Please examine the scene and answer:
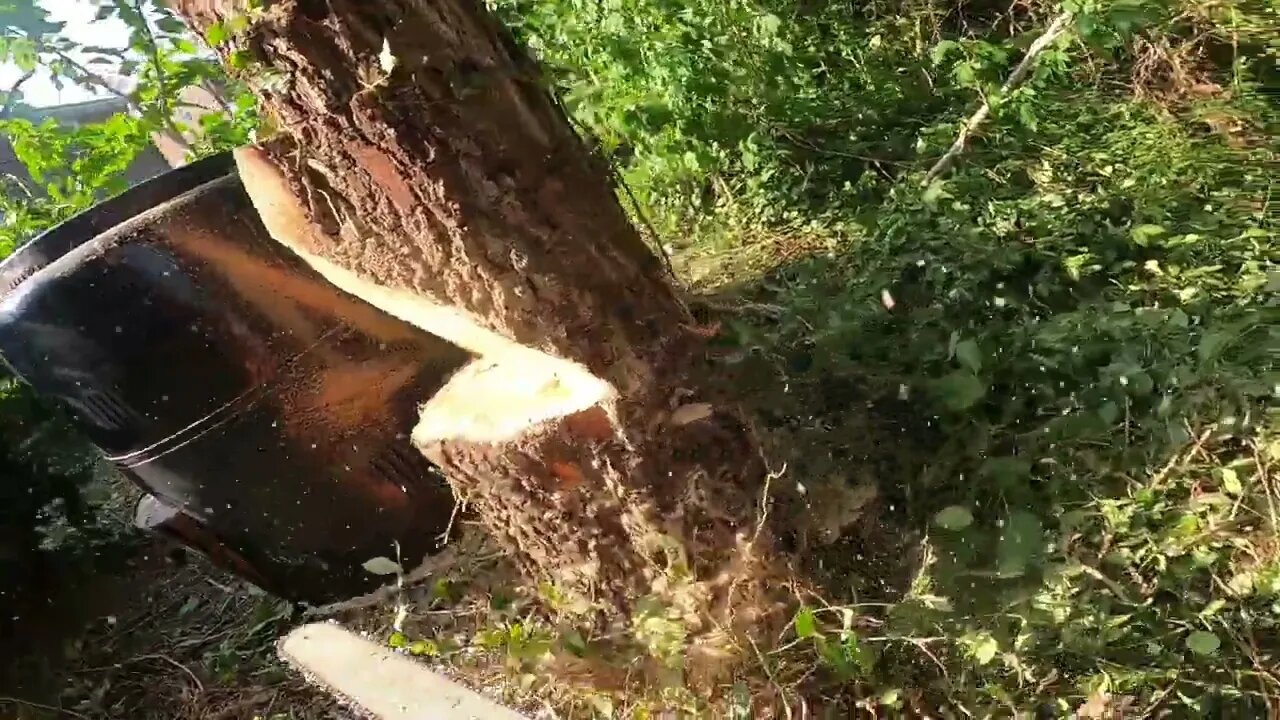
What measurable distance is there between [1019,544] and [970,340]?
39 cm

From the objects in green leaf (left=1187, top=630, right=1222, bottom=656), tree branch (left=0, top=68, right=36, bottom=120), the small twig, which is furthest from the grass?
tree branch (left=0, top=68, right=36, bottom=120)

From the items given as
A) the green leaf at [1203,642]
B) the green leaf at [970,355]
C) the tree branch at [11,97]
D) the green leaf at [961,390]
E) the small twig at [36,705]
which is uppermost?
the tree branch at [11,97]

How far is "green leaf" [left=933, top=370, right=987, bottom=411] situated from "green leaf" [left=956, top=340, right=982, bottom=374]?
0.02 metres

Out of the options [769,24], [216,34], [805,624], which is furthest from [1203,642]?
[769,24]

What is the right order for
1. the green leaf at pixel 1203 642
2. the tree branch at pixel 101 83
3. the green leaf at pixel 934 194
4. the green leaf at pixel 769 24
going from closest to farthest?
the green leaf at pixel 1203 642 < the green leaf at pixel 934 194 < the green leaf at pixel 769 24 < the tree branch at pixel 101 83

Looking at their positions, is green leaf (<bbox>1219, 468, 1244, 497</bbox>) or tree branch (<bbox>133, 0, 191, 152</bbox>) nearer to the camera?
green leaf (<bbox>1219, 468, 1244, 497</bbox>)

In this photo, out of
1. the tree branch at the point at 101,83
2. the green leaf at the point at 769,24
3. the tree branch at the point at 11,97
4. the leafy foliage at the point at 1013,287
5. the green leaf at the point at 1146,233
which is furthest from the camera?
the tree branch at the point at 11,97

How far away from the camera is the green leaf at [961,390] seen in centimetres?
151

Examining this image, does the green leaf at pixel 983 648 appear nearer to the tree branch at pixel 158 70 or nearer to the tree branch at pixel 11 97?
the tree branch at pixel 158 70

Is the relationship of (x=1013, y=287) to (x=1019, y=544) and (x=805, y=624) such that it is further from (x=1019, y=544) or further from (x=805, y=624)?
(x=805, y=624)

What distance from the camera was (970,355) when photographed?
4.99ft

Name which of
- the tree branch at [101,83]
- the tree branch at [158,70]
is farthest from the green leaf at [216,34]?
the tree branch at [101,83]

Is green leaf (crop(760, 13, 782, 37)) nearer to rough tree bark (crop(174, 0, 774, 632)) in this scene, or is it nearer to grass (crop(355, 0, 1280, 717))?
grass (crop(355, 0, 1280, 717))

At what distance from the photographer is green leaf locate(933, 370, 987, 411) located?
1510mm
